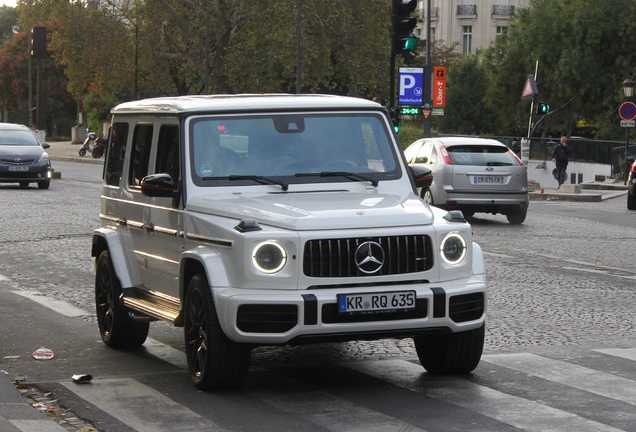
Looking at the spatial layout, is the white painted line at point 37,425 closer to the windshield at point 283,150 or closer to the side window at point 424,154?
the windshield at point 283,150

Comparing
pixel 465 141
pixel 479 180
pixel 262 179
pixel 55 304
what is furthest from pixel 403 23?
pixel 262 179

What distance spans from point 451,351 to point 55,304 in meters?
5.12

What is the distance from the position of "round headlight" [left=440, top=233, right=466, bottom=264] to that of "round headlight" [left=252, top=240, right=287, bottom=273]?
3.14 ft

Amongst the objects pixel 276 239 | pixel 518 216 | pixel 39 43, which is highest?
pixel 39 43

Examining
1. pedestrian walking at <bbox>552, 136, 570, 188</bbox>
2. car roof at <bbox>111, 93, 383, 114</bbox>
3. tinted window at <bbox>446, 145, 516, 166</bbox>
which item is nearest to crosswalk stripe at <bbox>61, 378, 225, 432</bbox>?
car roof at <bbox>111, 93, 383, 114</bbox>

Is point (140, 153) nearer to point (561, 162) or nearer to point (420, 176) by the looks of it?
point (420, 176)

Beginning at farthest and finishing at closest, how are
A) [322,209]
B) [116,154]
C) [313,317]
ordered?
[116,154] < [322,209] < [313,317]

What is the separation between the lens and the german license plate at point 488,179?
24.6m

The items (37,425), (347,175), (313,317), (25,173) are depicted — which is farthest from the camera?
(25,173)

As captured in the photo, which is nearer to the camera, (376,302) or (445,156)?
(376,302)

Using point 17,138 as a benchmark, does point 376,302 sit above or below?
above

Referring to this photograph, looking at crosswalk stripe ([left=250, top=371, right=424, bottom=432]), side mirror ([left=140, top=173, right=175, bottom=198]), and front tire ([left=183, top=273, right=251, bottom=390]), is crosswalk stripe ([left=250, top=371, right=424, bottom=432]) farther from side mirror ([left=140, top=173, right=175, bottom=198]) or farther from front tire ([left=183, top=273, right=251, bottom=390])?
side mirror ([left=140, top=173, right=175, bottom=198])

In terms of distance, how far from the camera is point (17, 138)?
35656mm

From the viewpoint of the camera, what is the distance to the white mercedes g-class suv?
7574 mm
